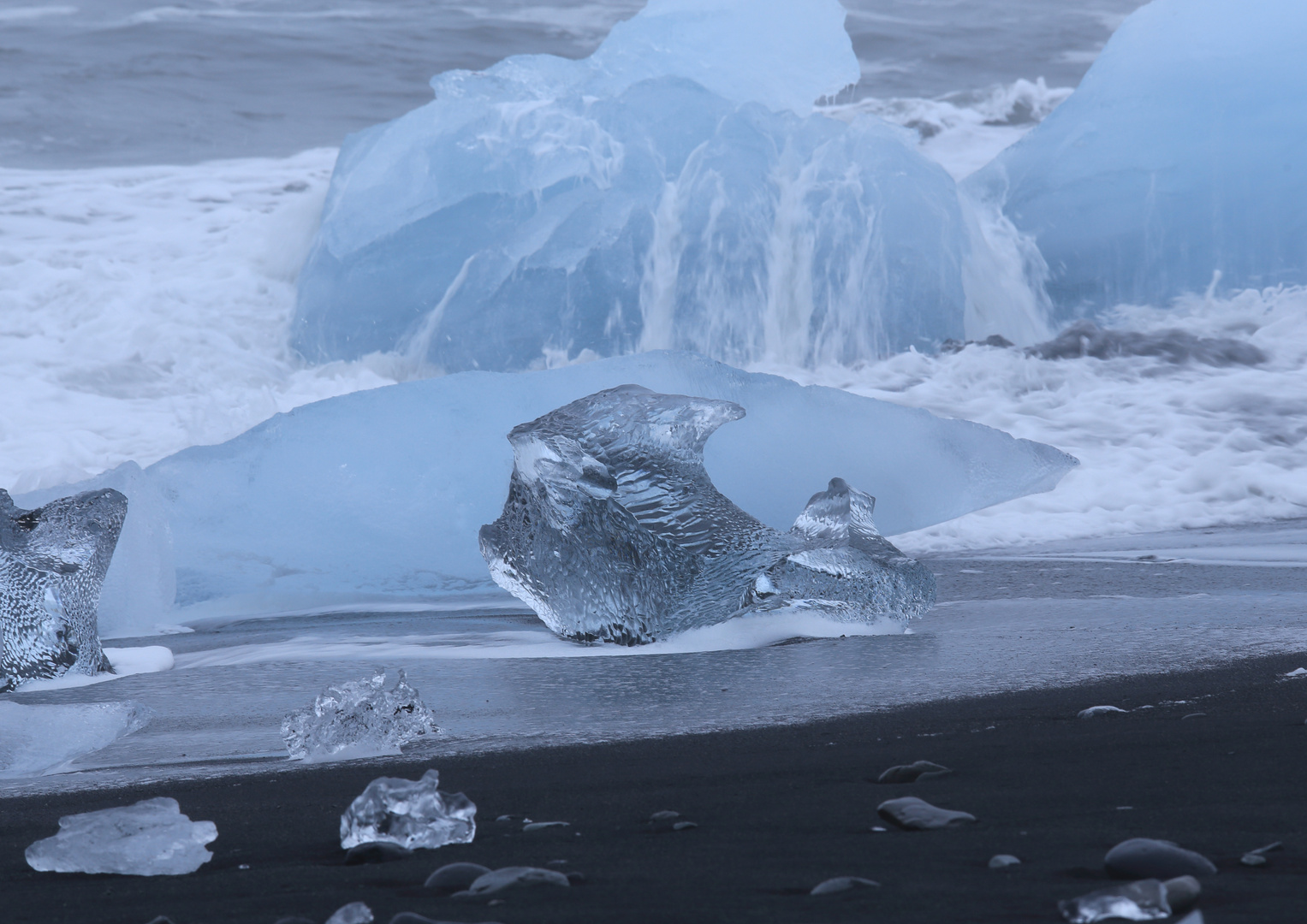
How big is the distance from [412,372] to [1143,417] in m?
4.06

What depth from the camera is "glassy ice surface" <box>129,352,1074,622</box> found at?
420 cm

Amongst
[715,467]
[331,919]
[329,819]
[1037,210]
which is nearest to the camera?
[331,919]

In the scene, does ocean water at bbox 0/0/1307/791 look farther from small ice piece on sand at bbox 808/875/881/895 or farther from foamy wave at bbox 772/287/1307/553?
small ice piece on sand at bbox 808/875/881/895

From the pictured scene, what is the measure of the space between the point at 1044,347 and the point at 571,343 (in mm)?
2789

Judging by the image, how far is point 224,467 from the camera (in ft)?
14.4

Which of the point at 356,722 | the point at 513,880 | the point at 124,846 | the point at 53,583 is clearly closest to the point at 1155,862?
the point at 513,880

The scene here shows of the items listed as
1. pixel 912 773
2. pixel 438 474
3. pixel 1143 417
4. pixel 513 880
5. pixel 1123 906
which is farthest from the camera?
pixel 1143 417

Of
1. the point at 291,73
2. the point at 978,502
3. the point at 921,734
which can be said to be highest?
the point at 291,73

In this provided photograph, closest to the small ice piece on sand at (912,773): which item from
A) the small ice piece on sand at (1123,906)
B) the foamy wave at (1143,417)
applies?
the small ice piece on sand at (1123,906)

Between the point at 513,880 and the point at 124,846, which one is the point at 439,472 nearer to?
the point at 124,846

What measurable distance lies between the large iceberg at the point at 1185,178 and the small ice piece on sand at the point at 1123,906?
7598 mm

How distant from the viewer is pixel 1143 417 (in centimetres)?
618

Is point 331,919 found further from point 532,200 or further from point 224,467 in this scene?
point 532,200

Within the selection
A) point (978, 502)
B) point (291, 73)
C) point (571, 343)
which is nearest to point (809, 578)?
point (978, 502)
